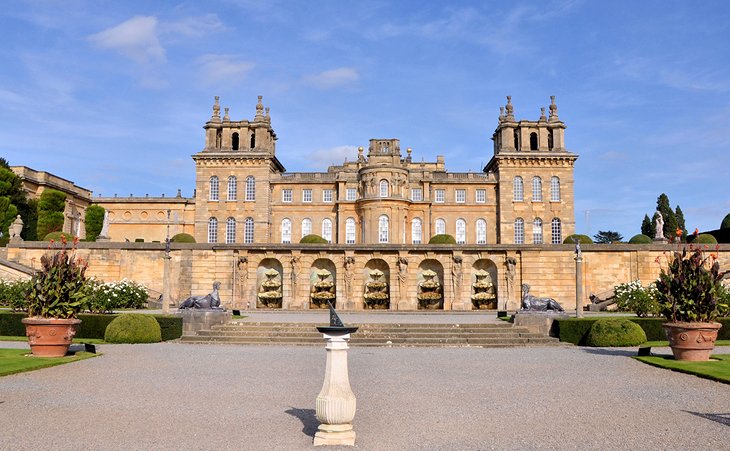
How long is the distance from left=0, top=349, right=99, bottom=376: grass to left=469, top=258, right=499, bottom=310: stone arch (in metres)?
22.8

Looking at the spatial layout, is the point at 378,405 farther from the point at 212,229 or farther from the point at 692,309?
the point at 212,229

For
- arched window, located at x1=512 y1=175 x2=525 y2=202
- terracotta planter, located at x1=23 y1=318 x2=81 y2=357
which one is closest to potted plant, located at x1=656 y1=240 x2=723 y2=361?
terracotta planter, located at x1=23 y1=318 x2=81 y2=357

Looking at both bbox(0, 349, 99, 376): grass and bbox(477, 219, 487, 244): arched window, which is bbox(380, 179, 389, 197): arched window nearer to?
bbox(477, 219, 487, 244): arched window

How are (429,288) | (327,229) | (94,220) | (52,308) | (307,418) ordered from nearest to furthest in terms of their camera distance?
(307,418)
(52,308)
(429,288)
(327,229)
(94,220)

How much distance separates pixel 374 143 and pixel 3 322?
140ft

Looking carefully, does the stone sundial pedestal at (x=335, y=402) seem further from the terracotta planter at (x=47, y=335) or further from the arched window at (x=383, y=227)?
the arched window at (x=383, y=227)

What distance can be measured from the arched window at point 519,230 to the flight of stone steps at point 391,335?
39636mm

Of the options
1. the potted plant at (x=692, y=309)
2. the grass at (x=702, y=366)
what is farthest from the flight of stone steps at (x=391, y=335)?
the potted plant at (x=692, y=309)

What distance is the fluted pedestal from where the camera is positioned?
7.07 metres

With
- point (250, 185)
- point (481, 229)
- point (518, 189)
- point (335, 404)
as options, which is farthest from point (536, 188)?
point (335, 404)

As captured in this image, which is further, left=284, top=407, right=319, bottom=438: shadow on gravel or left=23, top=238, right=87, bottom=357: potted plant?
left=23, top=238, right=87, bottom=357: potted plant

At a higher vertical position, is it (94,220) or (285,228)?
(94,220)

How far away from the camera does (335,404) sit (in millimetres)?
7082

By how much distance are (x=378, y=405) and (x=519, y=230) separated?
51946 mm
